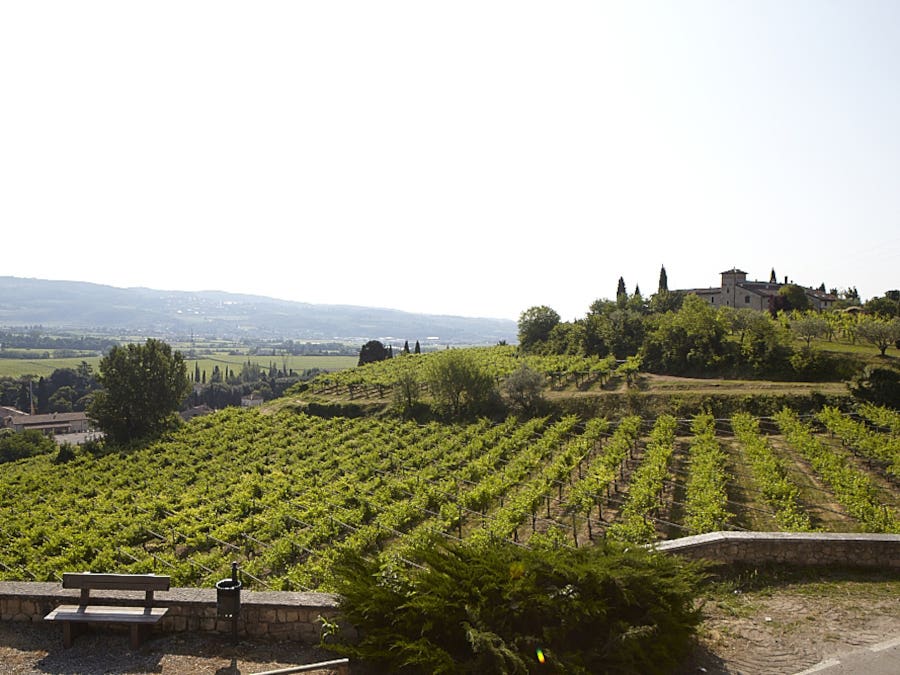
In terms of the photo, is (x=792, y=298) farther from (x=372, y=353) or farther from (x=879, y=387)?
(x=372, y=353)

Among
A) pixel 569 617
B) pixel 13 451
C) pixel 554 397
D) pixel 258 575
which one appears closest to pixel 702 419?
pixel 554 397

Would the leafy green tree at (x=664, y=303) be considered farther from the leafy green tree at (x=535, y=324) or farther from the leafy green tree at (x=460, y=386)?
the leafy green tree at (x=460, y=386)

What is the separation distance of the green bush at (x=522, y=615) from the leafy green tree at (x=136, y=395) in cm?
4469

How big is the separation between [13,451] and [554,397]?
53430 mm

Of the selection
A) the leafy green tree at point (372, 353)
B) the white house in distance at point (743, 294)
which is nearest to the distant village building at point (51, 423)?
the leafy green tree at point (372, 353)

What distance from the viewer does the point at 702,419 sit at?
29.9 metres

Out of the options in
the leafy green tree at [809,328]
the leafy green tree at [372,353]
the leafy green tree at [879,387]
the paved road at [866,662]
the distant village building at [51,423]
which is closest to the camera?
the paved road at [866,662]

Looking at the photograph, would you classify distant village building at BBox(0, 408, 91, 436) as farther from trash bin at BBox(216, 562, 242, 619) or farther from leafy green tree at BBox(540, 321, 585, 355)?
trash bin at BBox(216, 562, 242, 619)

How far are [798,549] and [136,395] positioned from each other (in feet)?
155

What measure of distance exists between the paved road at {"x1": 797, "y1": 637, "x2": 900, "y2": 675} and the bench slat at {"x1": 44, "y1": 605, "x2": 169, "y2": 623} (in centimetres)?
770

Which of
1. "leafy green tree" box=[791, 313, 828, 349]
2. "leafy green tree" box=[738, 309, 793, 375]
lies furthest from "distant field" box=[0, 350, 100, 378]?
"leafy green tree" box=[791, 313, 828, 349]

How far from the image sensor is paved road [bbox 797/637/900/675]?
7092 millimetres

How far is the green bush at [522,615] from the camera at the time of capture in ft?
20.9

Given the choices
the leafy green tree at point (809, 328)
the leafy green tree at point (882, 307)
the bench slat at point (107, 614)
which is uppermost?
the leafy green tree at point (882, 307)
